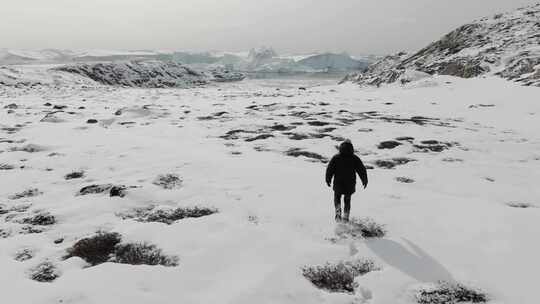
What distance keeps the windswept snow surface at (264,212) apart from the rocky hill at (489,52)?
38.4m

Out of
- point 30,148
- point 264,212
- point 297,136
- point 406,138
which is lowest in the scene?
point 264,212

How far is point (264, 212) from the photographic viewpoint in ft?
35.6

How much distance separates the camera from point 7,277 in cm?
746

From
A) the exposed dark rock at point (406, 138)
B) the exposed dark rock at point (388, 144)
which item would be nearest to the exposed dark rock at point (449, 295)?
the exposed dark rock at point (388, 144)

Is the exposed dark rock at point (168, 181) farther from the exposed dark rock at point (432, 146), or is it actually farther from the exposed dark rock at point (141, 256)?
the exposed dark rock at point (432, 146)

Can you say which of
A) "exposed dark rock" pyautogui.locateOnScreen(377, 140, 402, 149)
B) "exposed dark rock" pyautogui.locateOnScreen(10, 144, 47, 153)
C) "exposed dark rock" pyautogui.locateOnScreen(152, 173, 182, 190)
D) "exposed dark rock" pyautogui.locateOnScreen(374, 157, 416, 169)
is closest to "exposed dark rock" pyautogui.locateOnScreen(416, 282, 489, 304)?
"exposed dark rock" pyautogui.locateOnScreen(152, 173, 182, 190)

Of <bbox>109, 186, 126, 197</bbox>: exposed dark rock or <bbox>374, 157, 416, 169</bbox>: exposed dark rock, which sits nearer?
<bbox>109, 186, 126, 197</bbox>: exposed dark rock

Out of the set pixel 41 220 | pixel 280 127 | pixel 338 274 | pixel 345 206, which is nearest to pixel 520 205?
pixel 345 206

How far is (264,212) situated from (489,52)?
8653 centimetres

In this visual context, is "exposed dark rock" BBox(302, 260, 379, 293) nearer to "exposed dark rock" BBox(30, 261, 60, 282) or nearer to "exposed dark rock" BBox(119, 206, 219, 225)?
"exposed dark rock" BBox(119, 206, 219, 225)

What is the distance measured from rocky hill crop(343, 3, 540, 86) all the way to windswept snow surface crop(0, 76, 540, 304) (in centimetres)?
3838

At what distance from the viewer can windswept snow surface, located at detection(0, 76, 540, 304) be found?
730 centimetres

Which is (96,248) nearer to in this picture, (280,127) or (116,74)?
(280,127)

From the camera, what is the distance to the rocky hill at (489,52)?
61.5m
